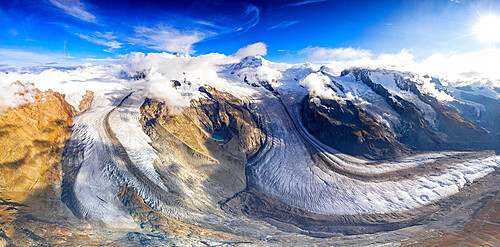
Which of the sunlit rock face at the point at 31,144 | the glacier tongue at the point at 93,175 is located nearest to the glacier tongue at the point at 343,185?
the glacier tongue at the point at 93,175

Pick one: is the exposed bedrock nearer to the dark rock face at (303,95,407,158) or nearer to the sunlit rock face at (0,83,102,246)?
the sunlit rock face at (0,83,102,246)

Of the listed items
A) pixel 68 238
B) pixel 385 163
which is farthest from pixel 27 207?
pixel 385 163

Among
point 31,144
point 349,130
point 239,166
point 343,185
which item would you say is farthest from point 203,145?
point 349,130

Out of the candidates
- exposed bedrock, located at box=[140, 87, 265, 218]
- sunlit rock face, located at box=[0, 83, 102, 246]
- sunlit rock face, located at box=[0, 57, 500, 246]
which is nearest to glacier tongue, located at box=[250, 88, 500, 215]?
sunlit rock face, located at box=[0, 57, 500, 246]

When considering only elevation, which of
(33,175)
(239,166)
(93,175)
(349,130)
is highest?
(349,130)

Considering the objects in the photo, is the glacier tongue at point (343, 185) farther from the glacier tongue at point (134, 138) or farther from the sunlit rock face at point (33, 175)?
the sunlit rock face at point (33, 175)

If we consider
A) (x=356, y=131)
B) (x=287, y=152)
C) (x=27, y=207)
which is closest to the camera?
(x=27, y=207)

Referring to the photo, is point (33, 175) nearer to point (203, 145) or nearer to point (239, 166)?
point (203, 145)

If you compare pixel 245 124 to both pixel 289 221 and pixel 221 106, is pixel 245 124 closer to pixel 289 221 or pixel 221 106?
pixel 221 106

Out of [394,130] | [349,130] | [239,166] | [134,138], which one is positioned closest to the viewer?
[134,138]
